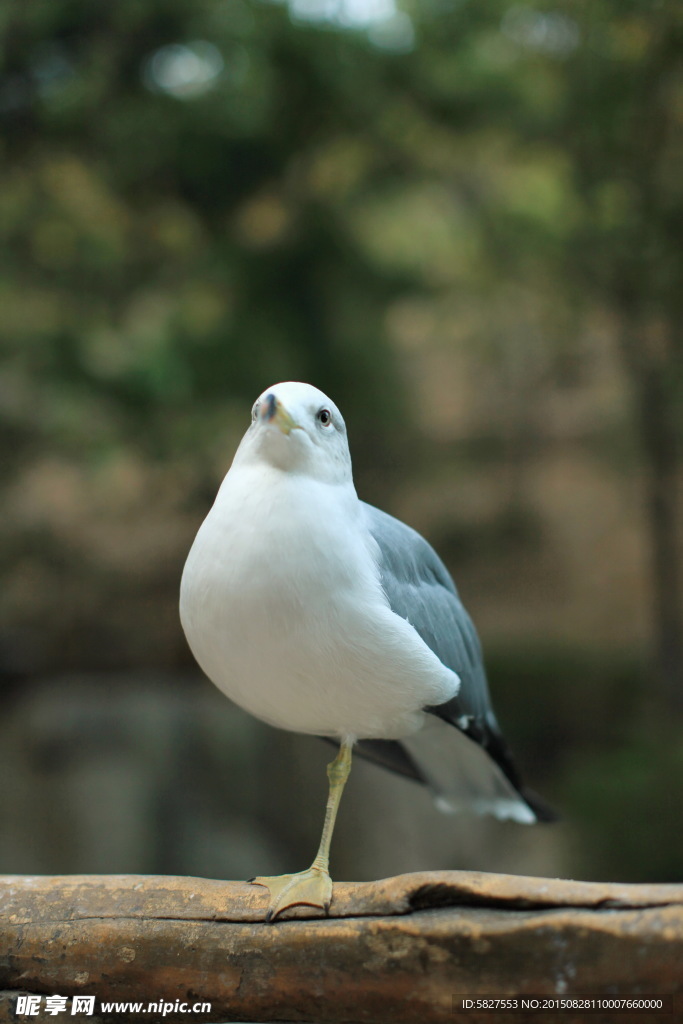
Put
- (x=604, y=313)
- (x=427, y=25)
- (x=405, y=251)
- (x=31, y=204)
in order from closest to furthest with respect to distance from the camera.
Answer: (x=31, y=204) < (x=427, y=25) < (x=405, y=251) < (x=604, y=313)

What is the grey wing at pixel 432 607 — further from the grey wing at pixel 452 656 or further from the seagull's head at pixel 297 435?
the seagull's head at pixel 297 435

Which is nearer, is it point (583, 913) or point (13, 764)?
point (583, 913)

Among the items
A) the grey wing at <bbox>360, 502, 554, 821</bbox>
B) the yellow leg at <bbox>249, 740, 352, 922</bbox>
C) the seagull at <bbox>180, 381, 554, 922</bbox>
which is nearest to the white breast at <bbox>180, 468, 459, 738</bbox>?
the seagull at <bbox>180, 381, 554, 922</bbox>

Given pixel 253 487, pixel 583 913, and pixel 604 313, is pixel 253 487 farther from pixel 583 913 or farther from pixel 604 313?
pixel 604 313

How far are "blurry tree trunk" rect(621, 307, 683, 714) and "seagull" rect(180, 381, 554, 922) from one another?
3154 mm

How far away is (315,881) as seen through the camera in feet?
4.90

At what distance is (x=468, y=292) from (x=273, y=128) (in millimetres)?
1487

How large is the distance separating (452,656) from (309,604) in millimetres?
422

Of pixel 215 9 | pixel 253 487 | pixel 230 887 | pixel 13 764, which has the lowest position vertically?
pixel 13 764

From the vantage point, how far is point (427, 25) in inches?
151

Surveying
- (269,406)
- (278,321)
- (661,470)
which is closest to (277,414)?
(269,406)

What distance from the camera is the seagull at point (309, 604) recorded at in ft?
4.35

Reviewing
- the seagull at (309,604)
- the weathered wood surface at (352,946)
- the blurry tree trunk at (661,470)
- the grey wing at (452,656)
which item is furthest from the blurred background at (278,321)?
the weathered wood surface at (352,946)

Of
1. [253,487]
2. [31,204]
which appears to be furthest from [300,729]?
[31,204]
